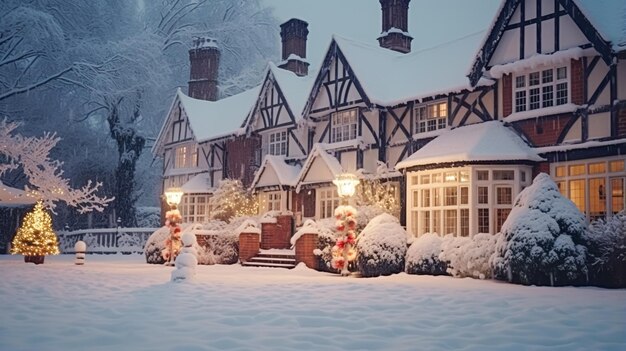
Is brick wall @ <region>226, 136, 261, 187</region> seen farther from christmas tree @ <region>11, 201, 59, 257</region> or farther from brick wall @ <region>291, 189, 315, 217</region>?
christmas tree @ <region>11, 201, 59, 257</region>

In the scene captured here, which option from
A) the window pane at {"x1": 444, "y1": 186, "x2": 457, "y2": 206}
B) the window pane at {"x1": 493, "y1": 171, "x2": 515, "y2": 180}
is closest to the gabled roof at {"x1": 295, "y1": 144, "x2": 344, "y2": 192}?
the window pane at {"x1": 444, "y1": 186, "x2": 457, "y2": 206}

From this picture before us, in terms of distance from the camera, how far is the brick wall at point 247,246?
929 inches

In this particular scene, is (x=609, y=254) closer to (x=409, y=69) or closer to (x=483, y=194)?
(x=483, y=194)

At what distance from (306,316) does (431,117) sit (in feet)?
49.7

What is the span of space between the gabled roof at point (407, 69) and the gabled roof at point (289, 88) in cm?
253

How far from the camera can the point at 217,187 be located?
3259 centimetres

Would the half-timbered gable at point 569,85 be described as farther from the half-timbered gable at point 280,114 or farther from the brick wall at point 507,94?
the half-timbered gable at point 280,114

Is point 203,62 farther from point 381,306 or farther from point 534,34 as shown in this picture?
point 381,306

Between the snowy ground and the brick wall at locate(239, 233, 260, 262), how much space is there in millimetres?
8939

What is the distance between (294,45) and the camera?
34750 millimetres

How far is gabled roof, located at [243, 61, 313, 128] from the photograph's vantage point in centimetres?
2875

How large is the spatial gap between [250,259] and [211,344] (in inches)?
635

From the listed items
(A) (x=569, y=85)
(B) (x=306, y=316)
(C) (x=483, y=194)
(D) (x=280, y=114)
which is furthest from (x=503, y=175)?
(D) (x=280, y=114)

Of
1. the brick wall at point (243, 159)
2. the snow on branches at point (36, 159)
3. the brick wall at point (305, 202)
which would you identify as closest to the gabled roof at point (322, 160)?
the brick wall at point (305, 202)
